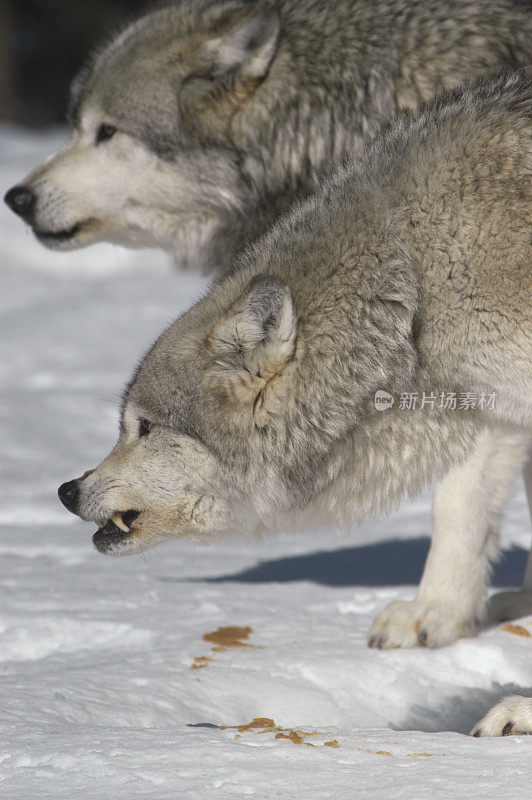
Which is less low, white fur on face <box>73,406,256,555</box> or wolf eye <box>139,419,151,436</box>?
wolf eye <box>139,419,151,436</box>

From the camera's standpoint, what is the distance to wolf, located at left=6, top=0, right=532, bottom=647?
12.4ft

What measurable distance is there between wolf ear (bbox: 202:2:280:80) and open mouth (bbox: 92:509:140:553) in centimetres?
206

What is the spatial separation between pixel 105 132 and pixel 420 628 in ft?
8.53

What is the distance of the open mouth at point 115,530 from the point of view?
3.22 meters

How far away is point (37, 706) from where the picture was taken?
2.95 meters

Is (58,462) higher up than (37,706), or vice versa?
(37,706)

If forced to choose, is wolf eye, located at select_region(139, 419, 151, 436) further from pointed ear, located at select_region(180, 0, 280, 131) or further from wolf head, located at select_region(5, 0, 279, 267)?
pointed ear, located at select_region(180, 0, 280, 131)

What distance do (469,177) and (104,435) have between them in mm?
4302

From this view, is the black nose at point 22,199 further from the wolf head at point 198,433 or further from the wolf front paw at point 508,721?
the wolf front paw at point 508,721

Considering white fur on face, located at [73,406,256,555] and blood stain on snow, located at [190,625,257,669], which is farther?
blood stain on snow, located at [190,625,257,669]

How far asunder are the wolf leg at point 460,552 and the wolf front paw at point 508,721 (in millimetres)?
846

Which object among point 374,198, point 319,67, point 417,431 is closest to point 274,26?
point 319,67

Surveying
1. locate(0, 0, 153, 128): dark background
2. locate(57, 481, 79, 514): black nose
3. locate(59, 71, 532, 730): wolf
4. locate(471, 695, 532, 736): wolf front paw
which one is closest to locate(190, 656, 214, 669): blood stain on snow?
locate(59, 71, 532, 730): wolf

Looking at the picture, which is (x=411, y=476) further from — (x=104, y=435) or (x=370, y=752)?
(x=104, y=435)
